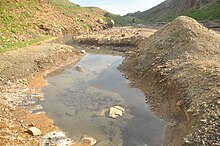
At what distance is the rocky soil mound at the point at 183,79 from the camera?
11383mm

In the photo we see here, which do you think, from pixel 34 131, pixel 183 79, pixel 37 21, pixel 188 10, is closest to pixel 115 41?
pixel 37 21

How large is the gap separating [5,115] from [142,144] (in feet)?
21.5

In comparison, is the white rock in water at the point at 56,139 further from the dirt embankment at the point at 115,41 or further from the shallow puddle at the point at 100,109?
the dirt embankment at the point at 115,41

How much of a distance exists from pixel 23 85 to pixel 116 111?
23.1 ft

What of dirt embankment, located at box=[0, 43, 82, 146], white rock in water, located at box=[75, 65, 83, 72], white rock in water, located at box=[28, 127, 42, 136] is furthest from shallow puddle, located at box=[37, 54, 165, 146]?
white rock in water, located at box=[28, 127, 42, 136]

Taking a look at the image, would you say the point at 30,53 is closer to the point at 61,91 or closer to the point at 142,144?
the point at 61,91

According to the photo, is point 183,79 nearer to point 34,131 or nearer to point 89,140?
point 89,140

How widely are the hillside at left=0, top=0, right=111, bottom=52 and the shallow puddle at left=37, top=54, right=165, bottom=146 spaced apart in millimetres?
7933

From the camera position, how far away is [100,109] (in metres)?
16.4

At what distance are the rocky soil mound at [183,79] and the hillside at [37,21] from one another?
12233 millimetres

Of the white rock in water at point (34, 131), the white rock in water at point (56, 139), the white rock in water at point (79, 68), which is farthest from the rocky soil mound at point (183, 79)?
the white rock in water at point (34, 131)

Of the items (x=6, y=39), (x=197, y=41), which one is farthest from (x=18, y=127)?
(x=6, y=39)

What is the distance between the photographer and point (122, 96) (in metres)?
18.9

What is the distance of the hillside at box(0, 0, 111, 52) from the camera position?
34.0 meters
